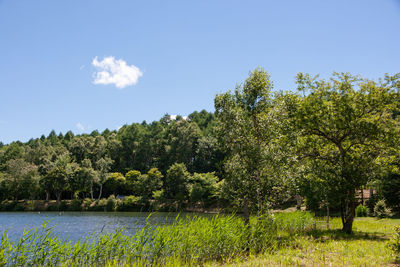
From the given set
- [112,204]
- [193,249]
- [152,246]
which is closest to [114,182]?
[112,204]

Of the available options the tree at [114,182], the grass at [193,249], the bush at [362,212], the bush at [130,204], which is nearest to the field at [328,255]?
the grass at [193,249]

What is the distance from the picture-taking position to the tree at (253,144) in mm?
12930

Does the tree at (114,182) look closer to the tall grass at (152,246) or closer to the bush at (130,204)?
the bush at (130,204)

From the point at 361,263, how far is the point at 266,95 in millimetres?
8628

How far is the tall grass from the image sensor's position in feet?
24.1

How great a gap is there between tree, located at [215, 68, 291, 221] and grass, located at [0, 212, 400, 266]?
6.20ft

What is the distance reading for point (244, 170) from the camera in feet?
43.0

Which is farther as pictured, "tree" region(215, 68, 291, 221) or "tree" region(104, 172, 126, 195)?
"tree" region(104, 172, 126, 195)

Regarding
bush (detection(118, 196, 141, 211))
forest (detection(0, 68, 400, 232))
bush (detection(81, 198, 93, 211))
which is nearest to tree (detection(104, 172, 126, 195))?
bush (detection(81, 198, 93, 211))

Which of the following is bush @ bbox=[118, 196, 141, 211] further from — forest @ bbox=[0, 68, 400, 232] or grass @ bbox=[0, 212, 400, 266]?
grass @ bbox=[0, 212, 400, 266]

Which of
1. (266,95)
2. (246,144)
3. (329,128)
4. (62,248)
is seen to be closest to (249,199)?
(246,144)

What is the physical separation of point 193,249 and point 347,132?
462 inches

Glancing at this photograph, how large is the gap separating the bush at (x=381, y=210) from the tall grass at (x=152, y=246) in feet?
59.7

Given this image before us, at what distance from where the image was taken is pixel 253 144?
42.8 ft
